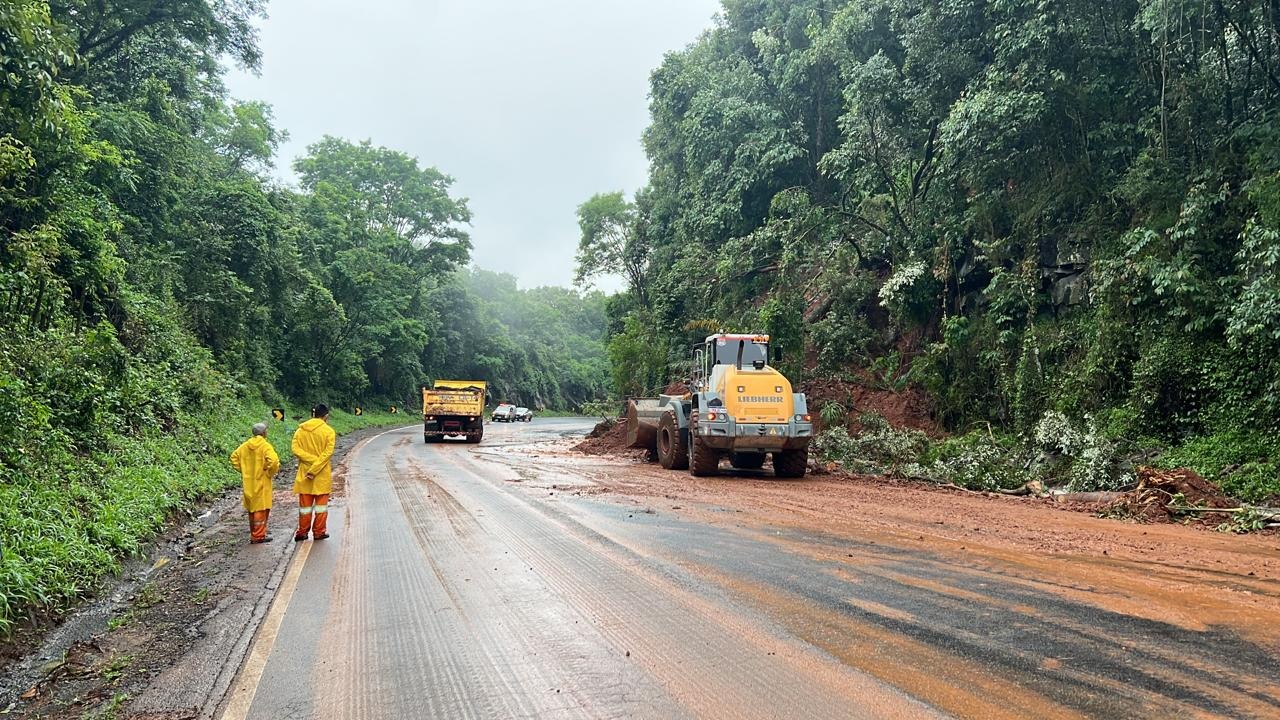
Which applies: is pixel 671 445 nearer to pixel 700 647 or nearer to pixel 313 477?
pixel 313 477

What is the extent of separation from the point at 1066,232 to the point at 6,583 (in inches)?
719

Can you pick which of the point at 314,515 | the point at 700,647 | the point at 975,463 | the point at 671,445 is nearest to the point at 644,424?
the point at 671,445

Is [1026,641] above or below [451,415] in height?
below

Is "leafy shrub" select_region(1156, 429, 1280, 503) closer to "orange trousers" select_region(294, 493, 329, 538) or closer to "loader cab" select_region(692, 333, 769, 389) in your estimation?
"loader cab" select_region(692, 333, 769, 389)

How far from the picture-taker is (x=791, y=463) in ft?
46.3

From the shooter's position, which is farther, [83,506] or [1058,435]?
[1058,435]

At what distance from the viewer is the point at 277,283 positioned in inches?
1073

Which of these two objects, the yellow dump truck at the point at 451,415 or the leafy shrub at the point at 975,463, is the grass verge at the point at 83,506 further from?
the yellow dump truck at the point at 451,415

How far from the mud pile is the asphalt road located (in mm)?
4277

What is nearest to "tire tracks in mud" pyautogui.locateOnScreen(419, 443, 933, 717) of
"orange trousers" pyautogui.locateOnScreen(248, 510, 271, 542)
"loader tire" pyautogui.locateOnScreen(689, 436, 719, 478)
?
"orange trousers" pyautogui.locateOnScreen(248, 510, 271, 542)

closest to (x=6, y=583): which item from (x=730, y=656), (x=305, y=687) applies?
(x=305, y=687)

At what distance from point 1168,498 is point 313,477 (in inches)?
419

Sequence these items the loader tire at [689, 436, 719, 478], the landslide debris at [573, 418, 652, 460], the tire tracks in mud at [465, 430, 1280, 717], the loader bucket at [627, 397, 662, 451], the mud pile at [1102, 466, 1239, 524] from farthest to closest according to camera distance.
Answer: the landslide debris at [573, 418, 652, 460], the loader bucket at [627, 397, 662, 451], the loader tire at [689, 436, 719, 478], the mud pile at [1102, 466, 1239, 524], the tire tracks in mud at [465, 430, 1280, 717]

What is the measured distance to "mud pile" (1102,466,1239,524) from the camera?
345 inches
